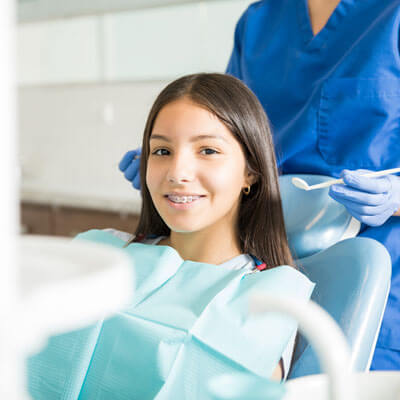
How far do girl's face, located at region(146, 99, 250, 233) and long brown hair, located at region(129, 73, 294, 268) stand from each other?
1.1 inches

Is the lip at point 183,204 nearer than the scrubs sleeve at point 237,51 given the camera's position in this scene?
Yes

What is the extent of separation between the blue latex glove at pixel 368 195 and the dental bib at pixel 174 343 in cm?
22

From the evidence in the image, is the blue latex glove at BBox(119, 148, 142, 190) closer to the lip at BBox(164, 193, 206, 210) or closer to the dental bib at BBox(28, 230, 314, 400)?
the lip at BBox(164, 193, 206, 210)

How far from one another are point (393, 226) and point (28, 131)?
285 centimetres

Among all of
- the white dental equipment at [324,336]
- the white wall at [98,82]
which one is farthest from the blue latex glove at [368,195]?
the white wall at [98,82]

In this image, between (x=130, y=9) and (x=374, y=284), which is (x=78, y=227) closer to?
(x=130, y=9)

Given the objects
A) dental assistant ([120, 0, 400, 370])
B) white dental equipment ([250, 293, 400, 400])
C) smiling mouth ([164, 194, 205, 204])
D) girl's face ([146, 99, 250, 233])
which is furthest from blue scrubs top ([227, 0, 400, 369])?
white dental equipment ([250, 293, 400, 400])

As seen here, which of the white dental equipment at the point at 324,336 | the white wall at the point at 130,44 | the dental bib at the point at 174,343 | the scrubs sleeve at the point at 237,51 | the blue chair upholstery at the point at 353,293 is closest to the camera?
the white dental equipment at the point at 324,336

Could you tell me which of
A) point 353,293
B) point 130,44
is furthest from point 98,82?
point 353,293

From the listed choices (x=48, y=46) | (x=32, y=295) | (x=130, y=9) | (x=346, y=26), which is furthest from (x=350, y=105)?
(x=48, y=46)

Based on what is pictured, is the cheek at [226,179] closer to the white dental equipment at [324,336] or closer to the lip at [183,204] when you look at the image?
the lip at [183,204]

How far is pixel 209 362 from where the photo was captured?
886 millimetres

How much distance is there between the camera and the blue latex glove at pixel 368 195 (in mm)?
1129

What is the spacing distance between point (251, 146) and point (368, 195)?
273 millimetres
